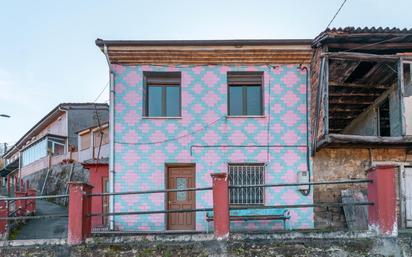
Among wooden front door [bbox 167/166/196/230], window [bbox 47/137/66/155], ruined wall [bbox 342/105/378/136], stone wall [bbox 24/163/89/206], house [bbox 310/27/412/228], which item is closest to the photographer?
house [bbox 310/27/412/228]

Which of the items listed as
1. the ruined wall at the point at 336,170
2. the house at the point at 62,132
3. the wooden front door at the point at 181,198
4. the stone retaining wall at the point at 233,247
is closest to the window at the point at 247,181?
the wooden front door at the point at 181,198

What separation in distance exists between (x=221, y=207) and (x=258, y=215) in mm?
4799

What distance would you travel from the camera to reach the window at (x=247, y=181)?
12.6m

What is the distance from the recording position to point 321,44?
12.3 metres

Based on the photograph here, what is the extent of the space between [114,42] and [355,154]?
761 centimetres

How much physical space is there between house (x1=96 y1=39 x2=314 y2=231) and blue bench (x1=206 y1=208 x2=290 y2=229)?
0.72 ft

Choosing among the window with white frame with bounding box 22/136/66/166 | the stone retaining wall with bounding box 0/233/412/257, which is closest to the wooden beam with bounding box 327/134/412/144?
the stone retaining wall with bounding box 0/233/412/257

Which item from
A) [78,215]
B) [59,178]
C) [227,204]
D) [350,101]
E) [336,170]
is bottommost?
[78,215]

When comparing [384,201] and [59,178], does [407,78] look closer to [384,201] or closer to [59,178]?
[384,201]

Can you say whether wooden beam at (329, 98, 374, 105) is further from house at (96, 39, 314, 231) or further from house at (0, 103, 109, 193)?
house at (0, 103, 109, 193)

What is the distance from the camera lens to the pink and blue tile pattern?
1259 cm

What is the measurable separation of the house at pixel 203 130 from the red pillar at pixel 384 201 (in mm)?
5018

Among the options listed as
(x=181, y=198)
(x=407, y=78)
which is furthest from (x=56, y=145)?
(x=407, y=78)

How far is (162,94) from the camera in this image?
1321 cm
